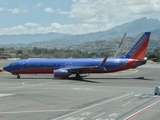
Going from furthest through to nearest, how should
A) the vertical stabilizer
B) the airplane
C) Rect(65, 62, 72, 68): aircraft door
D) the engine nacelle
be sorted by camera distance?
1. the vertical stabilizer
2. Rect(65, 62, 72, 68): aircraft door
3. the airplane
4. the engine nacelle

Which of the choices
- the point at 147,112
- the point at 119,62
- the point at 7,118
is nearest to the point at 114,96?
the point at 147,112

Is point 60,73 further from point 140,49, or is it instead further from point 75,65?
point 140,49

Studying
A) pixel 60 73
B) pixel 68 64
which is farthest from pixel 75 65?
pixel 60 73

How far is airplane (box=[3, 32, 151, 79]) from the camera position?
56.5 m

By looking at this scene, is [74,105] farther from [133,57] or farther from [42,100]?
[133,57]

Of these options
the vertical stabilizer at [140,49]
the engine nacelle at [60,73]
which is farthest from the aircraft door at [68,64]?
the vertical stabilizer at [140,49]

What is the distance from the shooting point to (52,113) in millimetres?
23094

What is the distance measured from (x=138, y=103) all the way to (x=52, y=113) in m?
8.54

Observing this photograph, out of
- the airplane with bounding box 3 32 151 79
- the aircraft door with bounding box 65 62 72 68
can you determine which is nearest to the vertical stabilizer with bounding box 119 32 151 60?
the airplane with bounding box 3 32 151 79

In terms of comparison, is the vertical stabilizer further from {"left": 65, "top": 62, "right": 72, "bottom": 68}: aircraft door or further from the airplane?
{"left": 65, "top": 62, "right": 72, "bottom": 68}: aircraft door

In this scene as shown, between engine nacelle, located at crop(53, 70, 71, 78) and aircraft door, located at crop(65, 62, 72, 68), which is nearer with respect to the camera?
engine nacelle, located at crop(53, 70, 71, 78)

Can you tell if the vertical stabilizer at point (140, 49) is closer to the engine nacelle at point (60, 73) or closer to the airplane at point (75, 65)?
the airplane at point (75, 65)

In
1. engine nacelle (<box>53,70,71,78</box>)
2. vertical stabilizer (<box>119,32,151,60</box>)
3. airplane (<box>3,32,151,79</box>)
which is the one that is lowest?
engine nacelle (<box>53,70,71,78</box>)

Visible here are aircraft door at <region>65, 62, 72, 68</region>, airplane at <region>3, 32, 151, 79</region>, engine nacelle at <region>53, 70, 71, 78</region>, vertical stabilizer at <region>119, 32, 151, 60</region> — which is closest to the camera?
engine nacelle at <region>53, 70, 71, 78</region>
